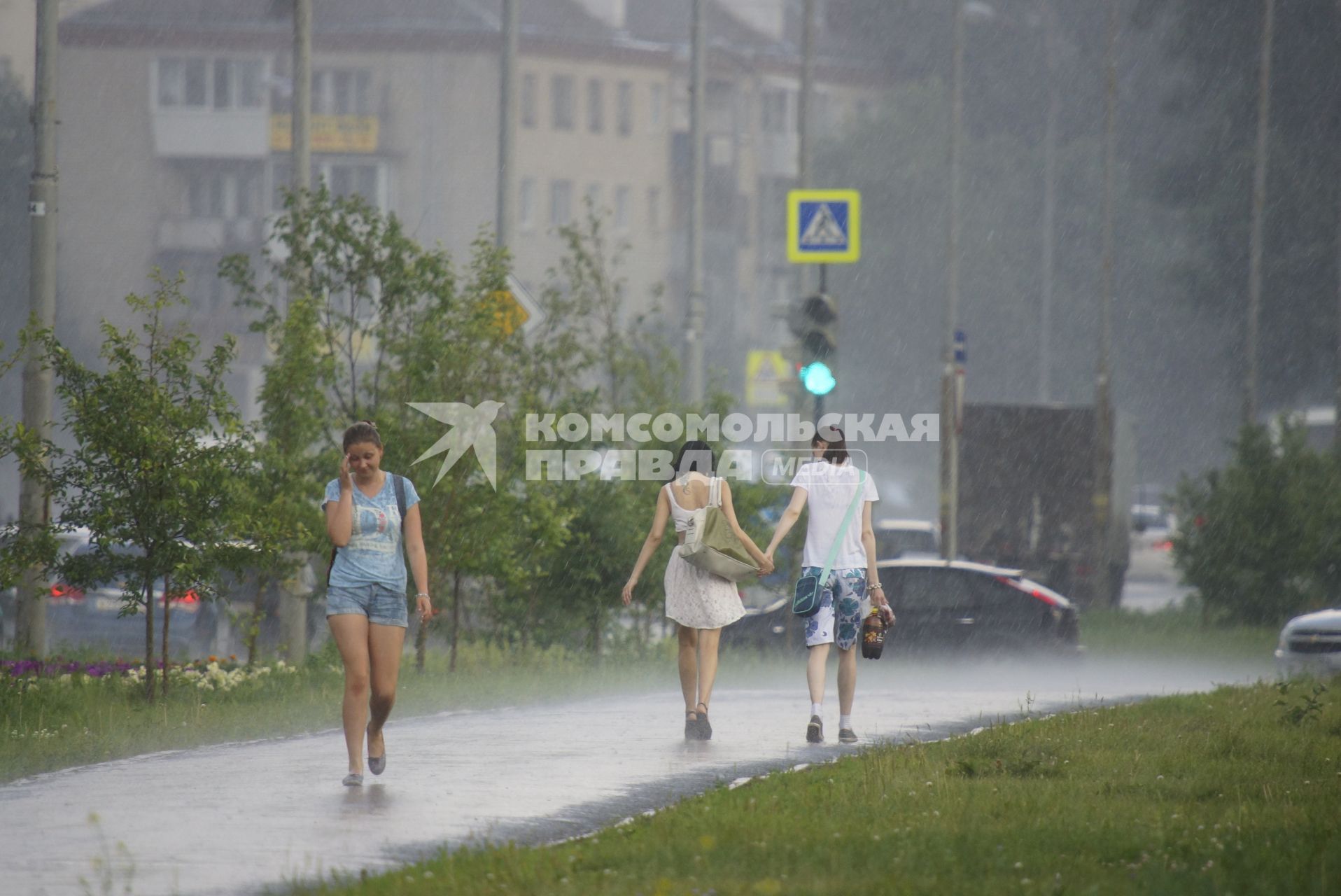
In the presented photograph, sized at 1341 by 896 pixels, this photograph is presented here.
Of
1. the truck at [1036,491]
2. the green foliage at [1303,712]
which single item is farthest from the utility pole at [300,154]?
the truck at [1036,491]

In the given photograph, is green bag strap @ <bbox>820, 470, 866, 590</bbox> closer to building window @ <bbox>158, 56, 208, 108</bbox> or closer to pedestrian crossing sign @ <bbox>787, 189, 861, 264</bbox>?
pedestrian crossing sign @ <bbox>787, 189, 861, 264</bbox>

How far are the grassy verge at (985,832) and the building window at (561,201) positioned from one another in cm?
6809

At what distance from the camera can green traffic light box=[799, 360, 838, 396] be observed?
61.8ft

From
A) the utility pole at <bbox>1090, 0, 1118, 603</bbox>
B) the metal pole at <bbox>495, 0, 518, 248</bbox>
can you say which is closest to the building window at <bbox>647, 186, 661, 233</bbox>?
the utility pole at <bbox>1090, 0, 1118, 603</bbox>

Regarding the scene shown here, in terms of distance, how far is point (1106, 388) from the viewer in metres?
34.3

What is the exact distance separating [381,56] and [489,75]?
3778 millimetres

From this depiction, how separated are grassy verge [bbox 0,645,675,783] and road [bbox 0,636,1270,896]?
0.38m

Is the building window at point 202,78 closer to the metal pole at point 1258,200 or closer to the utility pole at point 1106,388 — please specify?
the metal pole at point 1258,200

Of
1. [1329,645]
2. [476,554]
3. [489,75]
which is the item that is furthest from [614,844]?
[489,75]

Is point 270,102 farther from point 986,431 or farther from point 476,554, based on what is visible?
point 476,554

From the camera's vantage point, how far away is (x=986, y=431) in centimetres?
3444

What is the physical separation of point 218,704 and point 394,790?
176 inches

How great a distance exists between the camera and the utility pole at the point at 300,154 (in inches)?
683

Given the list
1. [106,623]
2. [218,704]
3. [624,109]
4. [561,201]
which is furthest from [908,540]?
[624,109]
